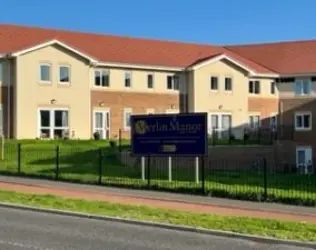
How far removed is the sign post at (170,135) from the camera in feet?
80.0

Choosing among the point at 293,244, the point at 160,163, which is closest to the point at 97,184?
the point at 160,163

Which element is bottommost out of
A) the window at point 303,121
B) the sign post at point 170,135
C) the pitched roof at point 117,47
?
the sign post at point 170,135

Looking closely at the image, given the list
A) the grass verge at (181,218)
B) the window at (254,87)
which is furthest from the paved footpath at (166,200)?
the window at (254,87)

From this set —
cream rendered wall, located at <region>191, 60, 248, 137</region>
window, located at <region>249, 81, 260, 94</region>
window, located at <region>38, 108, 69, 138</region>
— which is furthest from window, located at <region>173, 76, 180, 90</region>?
window, located at <region>38, 108, 69, 138</region>

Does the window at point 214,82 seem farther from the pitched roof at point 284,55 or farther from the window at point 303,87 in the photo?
the window at point 303,87

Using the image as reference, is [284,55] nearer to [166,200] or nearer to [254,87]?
[254,87]

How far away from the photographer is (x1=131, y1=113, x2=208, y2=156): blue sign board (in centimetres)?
2439

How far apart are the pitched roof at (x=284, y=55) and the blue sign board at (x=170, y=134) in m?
34.6

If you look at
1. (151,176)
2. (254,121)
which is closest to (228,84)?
(254,121)

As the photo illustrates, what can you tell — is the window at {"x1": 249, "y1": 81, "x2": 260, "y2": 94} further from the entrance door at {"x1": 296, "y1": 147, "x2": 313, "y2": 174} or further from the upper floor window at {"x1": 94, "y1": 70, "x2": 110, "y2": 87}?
the upper floor window at {"x1": 94, "y1": 70, "x2": 110, "y2": 87}

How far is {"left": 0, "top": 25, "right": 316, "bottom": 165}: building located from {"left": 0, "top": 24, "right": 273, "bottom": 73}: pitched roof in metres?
0.08

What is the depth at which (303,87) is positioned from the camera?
58750 millimetres

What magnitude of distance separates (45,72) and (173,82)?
11.1m

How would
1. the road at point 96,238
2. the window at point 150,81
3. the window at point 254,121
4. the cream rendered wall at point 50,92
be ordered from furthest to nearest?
the window at point 254,121 → the window at point 150,81 → the cream rendered wall at point 50,92 → the road at point 96,238
